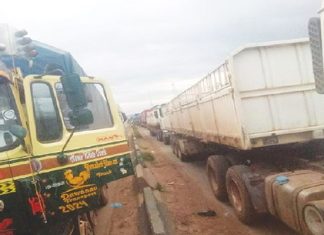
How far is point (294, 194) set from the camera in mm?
4988

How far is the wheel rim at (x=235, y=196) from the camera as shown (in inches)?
282

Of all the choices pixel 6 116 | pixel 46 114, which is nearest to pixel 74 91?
pixel 46 114

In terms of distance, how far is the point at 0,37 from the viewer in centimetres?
458

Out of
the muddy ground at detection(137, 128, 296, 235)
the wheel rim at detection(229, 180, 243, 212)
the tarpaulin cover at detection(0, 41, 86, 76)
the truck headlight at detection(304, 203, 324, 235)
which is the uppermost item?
the tarpaulin cover at detection(0, 41, 86, 76)

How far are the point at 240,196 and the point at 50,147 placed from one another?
3.71 metres

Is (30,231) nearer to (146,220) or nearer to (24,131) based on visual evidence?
(24,131)

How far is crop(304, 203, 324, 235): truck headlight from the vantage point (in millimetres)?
4223

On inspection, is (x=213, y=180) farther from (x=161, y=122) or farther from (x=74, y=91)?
(x=161, y=122)

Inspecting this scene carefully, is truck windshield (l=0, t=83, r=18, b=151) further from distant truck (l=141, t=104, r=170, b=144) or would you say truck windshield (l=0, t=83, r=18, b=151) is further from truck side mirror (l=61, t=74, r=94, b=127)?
distant truck (l=141, t=104, r=170, b=144)

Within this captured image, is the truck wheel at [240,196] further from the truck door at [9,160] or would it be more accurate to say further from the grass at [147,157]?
the grass at [147,157]

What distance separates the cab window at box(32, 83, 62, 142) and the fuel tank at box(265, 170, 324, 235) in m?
2.83

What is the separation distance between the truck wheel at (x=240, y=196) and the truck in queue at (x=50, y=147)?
2.58m

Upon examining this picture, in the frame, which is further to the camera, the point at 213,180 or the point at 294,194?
the point at 213,180

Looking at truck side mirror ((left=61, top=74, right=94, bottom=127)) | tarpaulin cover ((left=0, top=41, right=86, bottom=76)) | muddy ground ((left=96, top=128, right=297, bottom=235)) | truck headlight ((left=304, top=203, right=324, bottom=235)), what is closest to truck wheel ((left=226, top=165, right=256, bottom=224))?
muddy ground ((left=96, top=128, right=297, bottom=235))
